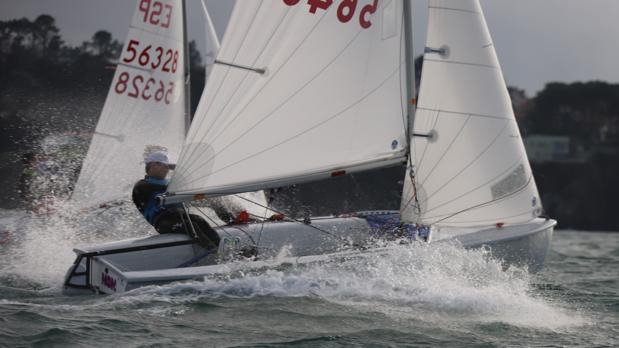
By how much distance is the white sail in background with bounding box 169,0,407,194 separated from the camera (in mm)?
8984

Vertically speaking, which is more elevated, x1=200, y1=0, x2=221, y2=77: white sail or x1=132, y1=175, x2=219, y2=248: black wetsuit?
x1=200, y1=0, x2=221, y2=77: white sail

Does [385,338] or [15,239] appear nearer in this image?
[385,338]

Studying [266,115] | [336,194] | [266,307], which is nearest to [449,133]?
[266,115]

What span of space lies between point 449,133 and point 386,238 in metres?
1.07

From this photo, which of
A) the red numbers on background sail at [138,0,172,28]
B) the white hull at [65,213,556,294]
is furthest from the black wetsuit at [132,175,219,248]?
the red numbers on background sail at [138,0,172,28]

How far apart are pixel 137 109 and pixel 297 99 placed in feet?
15.0

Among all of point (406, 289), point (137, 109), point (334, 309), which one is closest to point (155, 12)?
point (137, 109)

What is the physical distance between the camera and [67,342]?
638cm

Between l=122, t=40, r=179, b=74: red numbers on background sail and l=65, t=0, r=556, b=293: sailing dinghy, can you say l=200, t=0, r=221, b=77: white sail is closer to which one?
l=122, t=40, r=179, b=74: red numbers on background sail

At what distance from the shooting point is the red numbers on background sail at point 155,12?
13.2m

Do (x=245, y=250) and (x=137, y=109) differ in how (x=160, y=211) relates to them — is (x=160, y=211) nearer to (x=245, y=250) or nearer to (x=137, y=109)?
(x=245, y=250)

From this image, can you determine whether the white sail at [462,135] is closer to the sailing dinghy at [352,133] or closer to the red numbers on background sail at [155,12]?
the sailing dinghy at [352,133]

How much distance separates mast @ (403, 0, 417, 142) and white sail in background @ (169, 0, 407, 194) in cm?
6

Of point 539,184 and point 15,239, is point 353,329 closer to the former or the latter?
point 15,239
